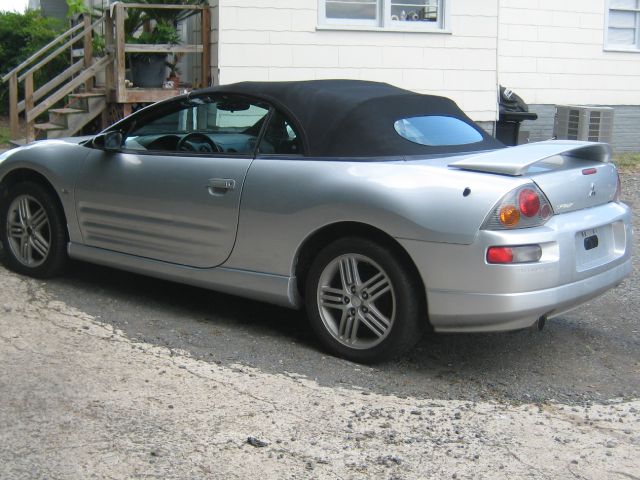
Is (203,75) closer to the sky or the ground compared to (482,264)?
closer to the sky

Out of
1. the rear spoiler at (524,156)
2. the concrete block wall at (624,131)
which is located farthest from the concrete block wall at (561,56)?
the rear spoiler at (524,156)

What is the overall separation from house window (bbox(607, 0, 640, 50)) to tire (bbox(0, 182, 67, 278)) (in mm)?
11471

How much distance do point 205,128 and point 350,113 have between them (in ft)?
3.57

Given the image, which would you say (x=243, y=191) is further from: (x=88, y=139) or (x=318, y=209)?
(x=88, y=139)

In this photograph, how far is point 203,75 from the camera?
11836 mm

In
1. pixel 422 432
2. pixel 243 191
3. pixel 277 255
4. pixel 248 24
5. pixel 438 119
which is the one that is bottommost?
pixel 422 432

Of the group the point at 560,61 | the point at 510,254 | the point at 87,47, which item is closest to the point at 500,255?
the point at 510,254

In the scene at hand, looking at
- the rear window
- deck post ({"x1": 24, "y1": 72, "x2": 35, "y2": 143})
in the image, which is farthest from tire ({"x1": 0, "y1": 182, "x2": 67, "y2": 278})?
deck post ({"x1": 24, "y1": 72, "x2": 35, "y2": 143})

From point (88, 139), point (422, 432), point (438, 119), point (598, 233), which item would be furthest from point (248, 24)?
point (422, 432)

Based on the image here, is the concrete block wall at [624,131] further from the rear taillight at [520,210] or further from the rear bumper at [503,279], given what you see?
the rear taillight at [520,210]

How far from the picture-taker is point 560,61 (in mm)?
14914

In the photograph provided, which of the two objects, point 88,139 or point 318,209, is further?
point 88,139

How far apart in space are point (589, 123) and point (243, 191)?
9.38 m

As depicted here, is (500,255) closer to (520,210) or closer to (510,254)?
(510,254)
